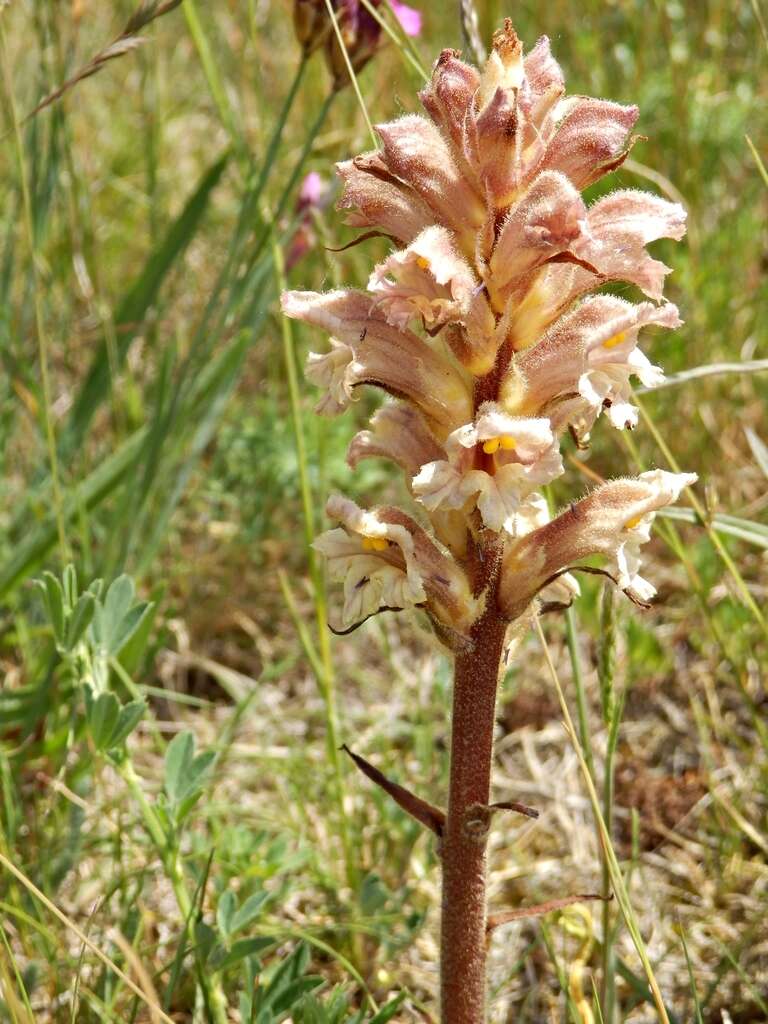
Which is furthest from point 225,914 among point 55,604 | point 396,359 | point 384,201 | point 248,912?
point 384,201

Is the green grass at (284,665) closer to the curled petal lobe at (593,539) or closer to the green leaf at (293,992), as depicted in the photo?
the green leaf at (293,992)

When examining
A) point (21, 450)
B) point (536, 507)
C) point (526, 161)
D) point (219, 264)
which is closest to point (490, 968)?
point (536, 507)

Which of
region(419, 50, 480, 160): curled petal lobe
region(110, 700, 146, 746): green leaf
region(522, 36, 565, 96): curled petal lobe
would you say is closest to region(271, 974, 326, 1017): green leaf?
region(110, 700, 146, 746): green leaf

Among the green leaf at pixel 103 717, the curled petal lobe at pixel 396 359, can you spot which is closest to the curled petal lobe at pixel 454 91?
the curled petal lobe at pixel 396 359

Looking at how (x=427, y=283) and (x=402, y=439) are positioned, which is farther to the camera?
(x=402, y=439)

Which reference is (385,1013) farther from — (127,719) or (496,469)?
(496,469)

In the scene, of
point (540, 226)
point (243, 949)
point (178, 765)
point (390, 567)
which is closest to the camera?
point (540, 226)

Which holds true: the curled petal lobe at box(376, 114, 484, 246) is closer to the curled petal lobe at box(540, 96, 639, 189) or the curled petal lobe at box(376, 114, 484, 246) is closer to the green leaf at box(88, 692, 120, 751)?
the curled petal lobe at box(540, 96, 639, 189)
